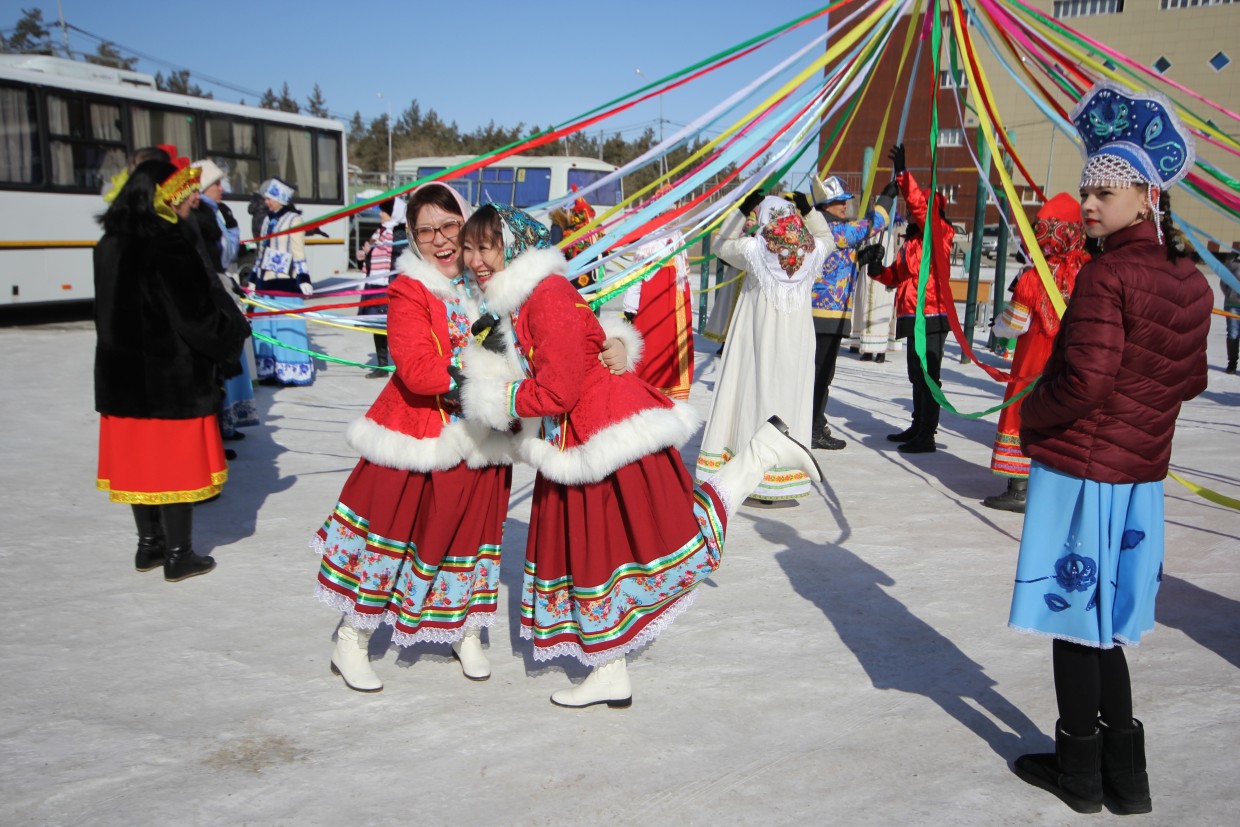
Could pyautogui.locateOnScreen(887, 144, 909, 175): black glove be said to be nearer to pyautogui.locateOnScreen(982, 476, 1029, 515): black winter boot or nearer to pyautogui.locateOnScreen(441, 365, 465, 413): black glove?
pyautogui.locateOnScreen(982, 476, 1029, 515): black winter boot

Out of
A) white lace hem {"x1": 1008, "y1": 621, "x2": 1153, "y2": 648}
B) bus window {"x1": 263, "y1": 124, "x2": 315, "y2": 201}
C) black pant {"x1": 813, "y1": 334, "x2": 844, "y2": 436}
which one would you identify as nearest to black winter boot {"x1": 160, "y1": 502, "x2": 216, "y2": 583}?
white lace hem {"x1": 1008, "y1": 621, "x2": 1153, "y2": 648}

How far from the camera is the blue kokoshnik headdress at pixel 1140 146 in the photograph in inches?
96.0

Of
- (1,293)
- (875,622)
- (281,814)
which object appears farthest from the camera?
(1,293)

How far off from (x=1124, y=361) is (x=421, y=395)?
6.95ft

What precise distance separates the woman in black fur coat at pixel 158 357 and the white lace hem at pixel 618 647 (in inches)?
79.7

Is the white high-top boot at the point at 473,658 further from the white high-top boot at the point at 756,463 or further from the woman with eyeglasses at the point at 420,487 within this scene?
the white high-top boot at the point at 756,463

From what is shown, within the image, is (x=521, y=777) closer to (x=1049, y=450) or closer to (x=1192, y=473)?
(x=1049, y=450)

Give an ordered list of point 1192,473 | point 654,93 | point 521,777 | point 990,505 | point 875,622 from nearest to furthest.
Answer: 1. point 521,777
2. point 875,622
3. point 654,93
4. point 990,505
5. point 1192,473

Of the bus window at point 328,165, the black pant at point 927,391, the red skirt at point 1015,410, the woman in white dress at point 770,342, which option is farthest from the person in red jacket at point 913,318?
the bus window at point 328,165

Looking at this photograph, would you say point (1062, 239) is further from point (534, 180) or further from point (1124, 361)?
point (534, 180)

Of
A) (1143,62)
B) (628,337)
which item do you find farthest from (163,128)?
(1143,62)

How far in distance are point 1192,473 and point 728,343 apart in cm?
337

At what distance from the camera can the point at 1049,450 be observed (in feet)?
8.51

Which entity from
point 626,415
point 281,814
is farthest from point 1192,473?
point 281,814
